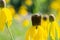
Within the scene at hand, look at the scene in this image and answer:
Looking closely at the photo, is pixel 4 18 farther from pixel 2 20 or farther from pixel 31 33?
pixel 31 33

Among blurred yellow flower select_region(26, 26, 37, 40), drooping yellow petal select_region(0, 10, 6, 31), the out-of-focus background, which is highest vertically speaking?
drooping yellow petal select_region(0, 10, 6, 31)

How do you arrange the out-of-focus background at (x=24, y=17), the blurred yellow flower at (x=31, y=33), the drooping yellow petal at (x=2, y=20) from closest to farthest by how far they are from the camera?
1. the blurred yellow flower at (x=31, y=33)
2. the drooping yellow petal at (x=2, y=20)
3. the out-of-focus background at (x=24, y=17)

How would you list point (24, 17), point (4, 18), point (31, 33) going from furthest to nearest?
point (24, 17) → point (4, 18) → point (31, 33)

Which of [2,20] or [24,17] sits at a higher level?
[2,20]

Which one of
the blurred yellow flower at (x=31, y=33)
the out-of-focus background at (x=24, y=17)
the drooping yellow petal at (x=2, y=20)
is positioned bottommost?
the out-of-focus background at (x=24, y=17)

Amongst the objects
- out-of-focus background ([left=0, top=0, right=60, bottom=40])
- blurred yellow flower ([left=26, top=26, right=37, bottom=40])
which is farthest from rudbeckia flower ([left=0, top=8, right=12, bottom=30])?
out-of-focus background ([left=0, top=0, right=60, bottom=40])

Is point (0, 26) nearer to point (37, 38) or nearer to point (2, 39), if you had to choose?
point (37, 38)

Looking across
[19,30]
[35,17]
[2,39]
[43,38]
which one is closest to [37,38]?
[43,38]

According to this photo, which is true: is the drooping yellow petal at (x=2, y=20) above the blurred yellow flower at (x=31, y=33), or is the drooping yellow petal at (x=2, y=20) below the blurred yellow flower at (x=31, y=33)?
above

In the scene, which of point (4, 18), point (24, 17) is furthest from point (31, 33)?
point (24, 17)

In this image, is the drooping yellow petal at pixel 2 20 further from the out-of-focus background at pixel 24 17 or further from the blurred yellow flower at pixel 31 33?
the out-of-focus background at pixel 24 17

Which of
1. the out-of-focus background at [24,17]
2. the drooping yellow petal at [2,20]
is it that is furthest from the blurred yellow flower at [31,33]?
the out-of-focus background at [24,17]

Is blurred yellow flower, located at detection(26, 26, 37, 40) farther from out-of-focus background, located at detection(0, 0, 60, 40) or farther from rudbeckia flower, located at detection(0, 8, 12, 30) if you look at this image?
out-of-focus background, located at detection(0, 0, 60, 40)
